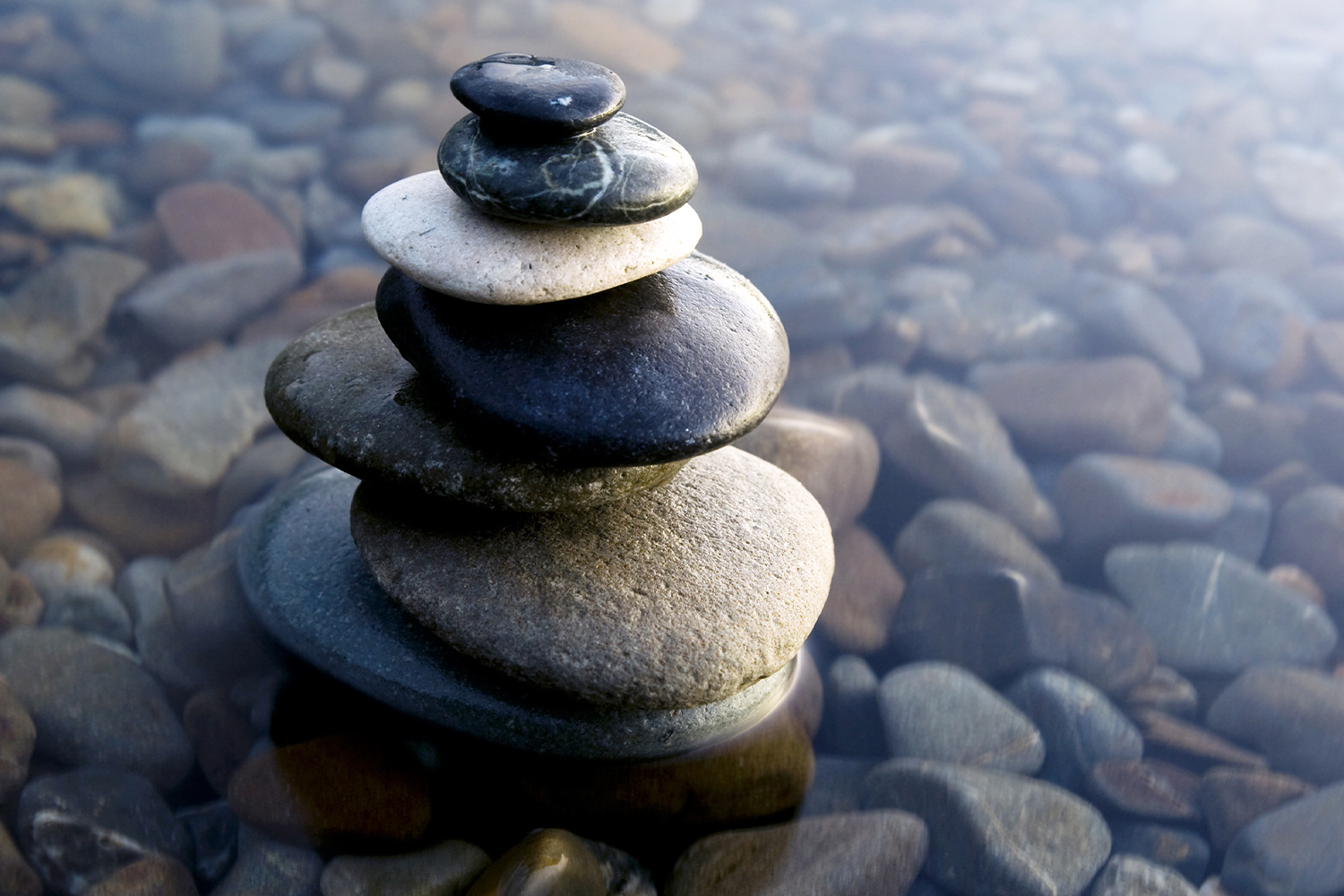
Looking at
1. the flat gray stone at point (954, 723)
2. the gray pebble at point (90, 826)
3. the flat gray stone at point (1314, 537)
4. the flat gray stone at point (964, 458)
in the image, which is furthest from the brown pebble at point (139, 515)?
the flat gray stone at point (1314, 537)

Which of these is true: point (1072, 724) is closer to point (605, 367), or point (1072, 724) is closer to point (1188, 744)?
point (1188, 744)

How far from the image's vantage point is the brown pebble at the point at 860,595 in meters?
3.37

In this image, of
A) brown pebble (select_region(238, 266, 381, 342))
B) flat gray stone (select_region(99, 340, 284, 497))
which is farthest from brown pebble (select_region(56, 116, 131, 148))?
flat gray stone (select_region(99, 340, 284, 497))

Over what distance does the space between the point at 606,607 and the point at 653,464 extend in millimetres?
377

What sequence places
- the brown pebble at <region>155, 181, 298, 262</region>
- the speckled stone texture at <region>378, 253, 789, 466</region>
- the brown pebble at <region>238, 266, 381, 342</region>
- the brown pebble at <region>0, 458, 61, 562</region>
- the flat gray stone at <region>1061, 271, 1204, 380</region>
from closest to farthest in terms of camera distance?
the speckled stone texture at <region>378, 253, 789, 466</region> → the brown pebble at <region>0, 458, 61, 562</region> → the brown pebble at <region>238, 266, 381, 342</region> → the flat gray stone at <region>1061, 271, 1204, 380</region> → the brown pebble at <region>155, 181, 298, 262</region>

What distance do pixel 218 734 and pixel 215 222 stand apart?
3.57 meters

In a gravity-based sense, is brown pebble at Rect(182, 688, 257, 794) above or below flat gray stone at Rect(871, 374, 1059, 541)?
below

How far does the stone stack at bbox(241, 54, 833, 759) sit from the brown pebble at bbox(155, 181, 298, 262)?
9.39ft

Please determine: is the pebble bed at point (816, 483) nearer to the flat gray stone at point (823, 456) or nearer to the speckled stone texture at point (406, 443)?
the flat gray stone at point (823, 456)

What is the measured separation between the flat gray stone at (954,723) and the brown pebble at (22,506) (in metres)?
2.97

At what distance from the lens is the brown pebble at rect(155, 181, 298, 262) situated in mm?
5312

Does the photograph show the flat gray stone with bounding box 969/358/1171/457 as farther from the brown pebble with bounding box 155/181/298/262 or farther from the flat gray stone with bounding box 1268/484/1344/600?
the brown pebble with bounding box 155/181/298/262

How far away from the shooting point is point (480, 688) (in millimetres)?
2648

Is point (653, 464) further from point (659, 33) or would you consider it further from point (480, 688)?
point (659, 33)
